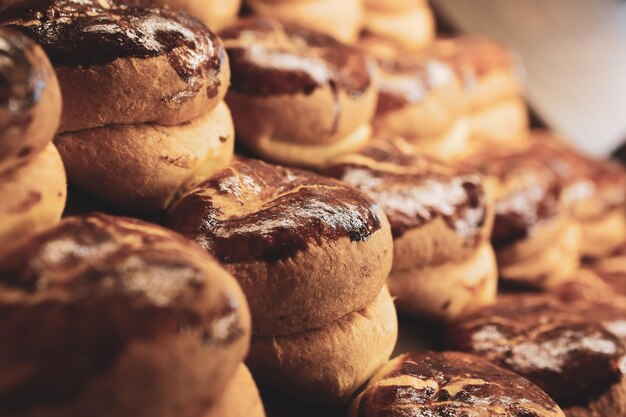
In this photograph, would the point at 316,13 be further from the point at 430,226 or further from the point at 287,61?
the point at 430,226

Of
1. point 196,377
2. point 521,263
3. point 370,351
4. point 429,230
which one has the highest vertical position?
point 196,377

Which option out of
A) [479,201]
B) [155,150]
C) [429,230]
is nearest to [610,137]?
[479,201]

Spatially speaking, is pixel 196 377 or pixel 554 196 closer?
pixel 196 377

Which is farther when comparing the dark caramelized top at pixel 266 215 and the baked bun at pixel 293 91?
the baked bun at pixel 293 91

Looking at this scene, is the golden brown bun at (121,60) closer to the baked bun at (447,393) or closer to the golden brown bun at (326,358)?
the golden brown bun at (326,358)

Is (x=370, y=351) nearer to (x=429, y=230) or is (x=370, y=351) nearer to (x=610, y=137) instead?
(x=429, y=230)

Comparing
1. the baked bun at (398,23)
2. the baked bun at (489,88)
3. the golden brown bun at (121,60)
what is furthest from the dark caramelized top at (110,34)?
the baked bun at (489,88)

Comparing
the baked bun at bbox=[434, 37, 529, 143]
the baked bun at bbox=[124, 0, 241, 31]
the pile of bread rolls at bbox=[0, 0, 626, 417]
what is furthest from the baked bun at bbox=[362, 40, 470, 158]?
the baked bun at bbox=[124, 0, 241, 31]
